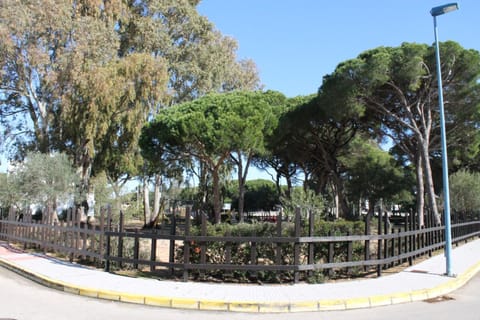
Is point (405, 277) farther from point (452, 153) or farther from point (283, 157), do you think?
point (283, 157)

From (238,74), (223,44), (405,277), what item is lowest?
(405,277)

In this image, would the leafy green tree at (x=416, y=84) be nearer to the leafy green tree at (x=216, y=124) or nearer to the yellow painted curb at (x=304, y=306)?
the leafy green tree at (x=216, y=124)

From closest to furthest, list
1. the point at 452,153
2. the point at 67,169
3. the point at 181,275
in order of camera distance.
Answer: the point at 181,275 → the point at 67,169 → the point at 452,153

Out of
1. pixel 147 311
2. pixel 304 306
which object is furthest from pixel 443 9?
pixel 147 311

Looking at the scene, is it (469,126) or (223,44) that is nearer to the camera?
(469,126)

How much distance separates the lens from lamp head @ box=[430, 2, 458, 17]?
1052 cm

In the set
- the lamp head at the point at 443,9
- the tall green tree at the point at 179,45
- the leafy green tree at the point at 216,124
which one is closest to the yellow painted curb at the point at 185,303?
the lamp head at the point at 443,9

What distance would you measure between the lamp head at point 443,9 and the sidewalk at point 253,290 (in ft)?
22.8

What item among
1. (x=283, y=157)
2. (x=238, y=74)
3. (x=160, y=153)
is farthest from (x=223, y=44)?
(x=160, y=153)

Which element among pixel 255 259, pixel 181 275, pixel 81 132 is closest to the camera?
pixel 255 259

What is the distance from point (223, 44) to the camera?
→ 136 feet

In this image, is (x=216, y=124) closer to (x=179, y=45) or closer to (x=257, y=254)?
(x=257, y=254)

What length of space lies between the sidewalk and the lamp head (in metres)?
6.95

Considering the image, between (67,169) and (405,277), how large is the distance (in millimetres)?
19546
